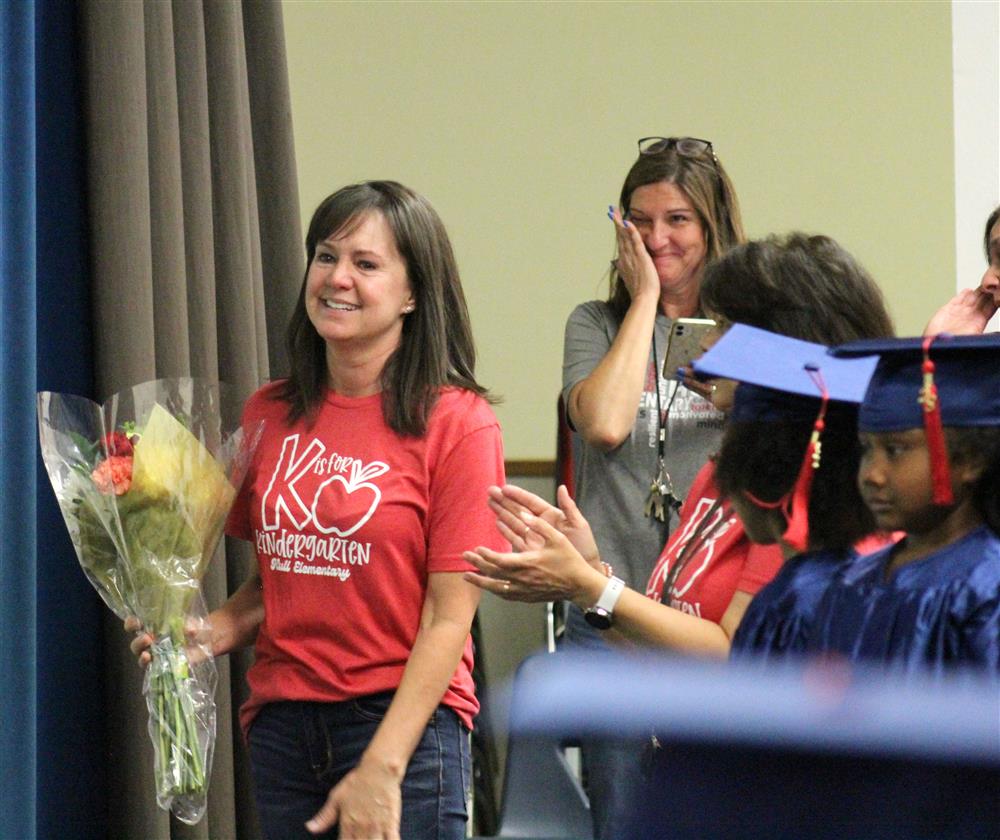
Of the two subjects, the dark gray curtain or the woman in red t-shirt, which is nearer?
the woman in red t-shirt

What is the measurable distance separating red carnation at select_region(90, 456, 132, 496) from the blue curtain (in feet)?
1.36

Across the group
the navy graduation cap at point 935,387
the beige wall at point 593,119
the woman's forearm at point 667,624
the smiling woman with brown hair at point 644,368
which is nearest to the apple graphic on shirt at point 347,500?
the woman's forearm at point 667,624

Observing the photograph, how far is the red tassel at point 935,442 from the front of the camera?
0.88 m

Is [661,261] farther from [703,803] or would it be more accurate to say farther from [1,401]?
[703,803]

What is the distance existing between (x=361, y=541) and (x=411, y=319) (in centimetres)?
35

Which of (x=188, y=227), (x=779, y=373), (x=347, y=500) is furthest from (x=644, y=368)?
(x=779, y=373)

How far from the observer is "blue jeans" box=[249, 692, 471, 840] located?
5.84 feet

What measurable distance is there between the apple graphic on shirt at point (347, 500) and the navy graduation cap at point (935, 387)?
0.92 metres

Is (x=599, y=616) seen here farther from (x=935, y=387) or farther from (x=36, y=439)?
(x=36, y=439)

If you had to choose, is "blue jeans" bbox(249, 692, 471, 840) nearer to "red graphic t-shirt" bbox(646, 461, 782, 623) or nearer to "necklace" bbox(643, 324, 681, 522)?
"red graphic t-shirt" bbox(646, 461, 782, 623)

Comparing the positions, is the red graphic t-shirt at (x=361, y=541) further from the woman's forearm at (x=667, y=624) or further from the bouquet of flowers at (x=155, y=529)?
the woman's forearm at (x=667, y=624)

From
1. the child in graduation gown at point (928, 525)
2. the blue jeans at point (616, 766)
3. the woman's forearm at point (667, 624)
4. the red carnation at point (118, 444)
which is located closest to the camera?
the blue jeans at point (616, 766)

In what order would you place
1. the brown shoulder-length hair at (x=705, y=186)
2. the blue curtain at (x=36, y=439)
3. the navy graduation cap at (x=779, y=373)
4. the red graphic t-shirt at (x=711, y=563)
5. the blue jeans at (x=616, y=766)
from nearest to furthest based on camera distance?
the blue jeans at (x=616, y=766) → the navy graduation cap at (x=779, y=373) → the red graphic t-shirt at (x=711, y=563) → the blue curtain at (x=36, y=439) → the brown shoulder-length hair at (x=705, y=186)

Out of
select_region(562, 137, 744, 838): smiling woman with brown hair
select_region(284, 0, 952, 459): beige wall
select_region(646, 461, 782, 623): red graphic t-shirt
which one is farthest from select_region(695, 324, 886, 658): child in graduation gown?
select_region(284, 0, 952, 459): beige wall
